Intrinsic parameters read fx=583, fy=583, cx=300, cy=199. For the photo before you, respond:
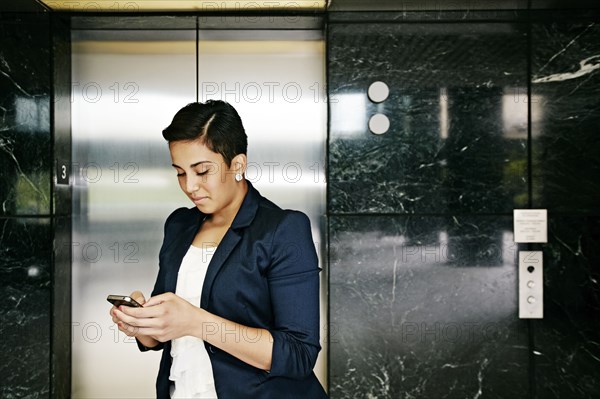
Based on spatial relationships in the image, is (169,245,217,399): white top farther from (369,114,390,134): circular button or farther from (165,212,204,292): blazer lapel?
(369,114,390,134): circular button

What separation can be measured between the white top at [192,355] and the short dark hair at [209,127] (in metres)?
0.32

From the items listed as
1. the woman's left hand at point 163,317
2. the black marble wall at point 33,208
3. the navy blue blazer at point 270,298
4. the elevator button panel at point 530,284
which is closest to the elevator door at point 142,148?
the black marble wall at point 33,208

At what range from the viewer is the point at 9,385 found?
282cm

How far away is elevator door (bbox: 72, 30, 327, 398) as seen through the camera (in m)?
3.43

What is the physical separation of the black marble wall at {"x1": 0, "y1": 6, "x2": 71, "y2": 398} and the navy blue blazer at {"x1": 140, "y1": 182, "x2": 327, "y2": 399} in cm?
154

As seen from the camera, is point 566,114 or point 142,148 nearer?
point 566,114

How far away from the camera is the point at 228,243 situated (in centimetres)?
168

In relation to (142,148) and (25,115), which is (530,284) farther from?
(25,115)

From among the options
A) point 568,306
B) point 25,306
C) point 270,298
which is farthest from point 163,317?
point 568,306

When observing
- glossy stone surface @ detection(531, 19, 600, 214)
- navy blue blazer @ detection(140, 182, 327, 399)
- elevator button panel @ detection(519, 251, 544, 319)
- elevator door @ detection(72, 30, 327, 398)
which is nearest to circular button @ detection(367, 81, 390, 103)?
elevator door @ detection(72, 30, 327, 398)

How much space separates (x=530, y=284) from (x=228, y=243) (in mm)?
2169

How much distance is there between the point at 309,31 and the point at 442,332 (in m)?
1.90

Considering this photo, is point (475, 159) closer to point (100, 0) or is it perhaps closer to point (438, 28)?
point (438, 28)

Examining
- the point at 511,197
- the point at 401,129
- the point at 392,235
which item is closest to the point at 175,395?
the point at 392,235
